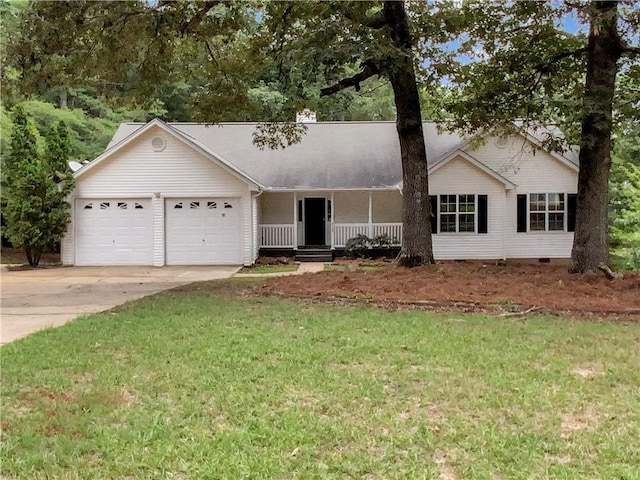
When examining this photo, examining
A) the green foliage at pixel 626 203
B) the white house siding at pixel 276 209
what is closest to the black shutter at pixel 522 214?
the green foliage at pixel 626 203

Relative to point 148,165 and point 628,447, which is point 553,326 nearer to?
point 628,447

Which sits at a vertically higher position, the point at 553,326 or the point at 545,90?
the point at 545,90

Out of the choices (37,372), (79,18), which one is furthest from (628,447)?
(79,18)

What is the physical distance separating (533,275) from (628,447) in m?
9.05

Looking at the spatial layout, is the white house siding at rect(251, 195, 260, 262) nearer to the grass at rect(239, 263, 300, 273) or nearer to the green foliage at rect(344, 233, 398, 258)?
the grass at rect(239, 263, 300, 273)

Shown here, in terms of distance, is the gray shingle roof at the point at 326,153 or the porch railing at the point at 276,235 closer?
the gray shingle roof at the point at 326,153

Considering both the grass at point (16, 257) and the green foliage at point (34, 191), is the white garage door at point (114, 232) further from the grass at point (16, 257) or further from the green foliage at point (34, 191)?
the grass at point (16, 257)

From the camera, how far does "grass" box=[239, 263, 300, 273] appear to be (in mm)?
16984

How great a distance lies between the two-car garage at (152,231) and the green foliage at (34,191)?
0.84 meters

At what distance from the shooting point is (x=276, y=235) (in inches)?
841

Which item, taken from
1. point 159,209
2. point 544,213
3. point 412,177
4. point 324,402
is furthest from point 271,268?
point 324,402

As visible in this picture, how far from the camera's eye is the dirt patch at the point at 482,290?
8836mm

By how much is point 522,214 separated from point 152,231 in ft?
43.2

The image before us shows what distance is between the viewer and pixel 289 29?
13.6 metres
